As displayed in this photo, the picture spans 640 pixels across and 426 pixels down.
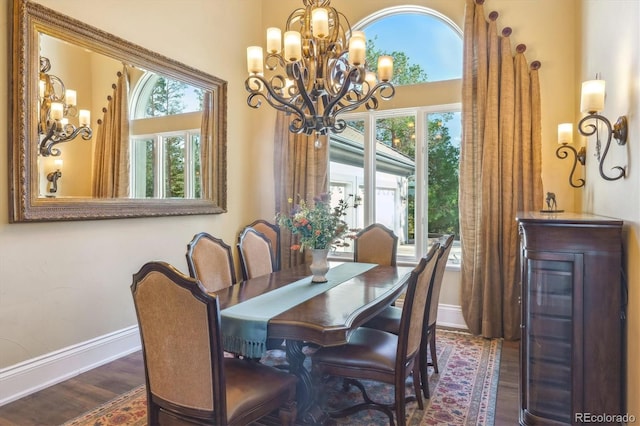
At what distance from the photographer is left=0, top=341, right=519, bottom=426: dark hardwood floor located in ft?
8.07

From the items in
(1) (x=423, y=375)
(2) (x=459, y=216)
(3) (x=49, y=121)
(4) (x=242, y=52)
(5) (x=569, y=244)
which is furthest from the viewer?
(4) (x=242, y=52)

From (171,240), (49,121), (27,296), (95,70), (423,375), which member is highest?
(95,70)

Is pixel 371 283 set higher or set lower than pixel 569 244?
lower

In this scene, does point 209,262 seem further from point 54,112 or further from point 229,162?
point 229,162

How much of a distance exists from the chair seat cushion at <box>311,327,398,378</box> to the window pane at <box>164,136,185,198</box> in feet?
7.97

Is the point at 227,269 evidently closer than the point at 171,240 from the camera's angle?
Yes

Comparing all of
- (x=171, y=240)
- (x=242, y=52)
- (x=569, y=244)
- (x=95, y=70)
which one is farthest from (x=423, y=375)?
(x=242, y=52)

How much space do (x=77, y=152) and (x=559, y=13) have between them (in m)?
4.40

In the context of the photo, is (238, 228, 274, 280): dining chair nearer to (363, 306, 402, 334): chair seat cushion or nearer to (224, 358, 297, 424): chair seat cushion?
(363, 306, 402, 334): chair seat cushion

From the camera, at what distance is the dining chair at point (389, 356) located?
2113mm

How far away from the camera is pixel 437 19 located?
4398mm

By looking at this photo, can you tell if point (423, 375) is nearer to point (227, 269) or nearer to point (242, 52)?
point (227, 269)

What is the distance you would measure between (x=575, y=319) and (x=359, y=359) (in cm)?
114

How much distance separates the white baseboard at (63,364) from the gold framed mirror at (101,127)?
3.30ft
